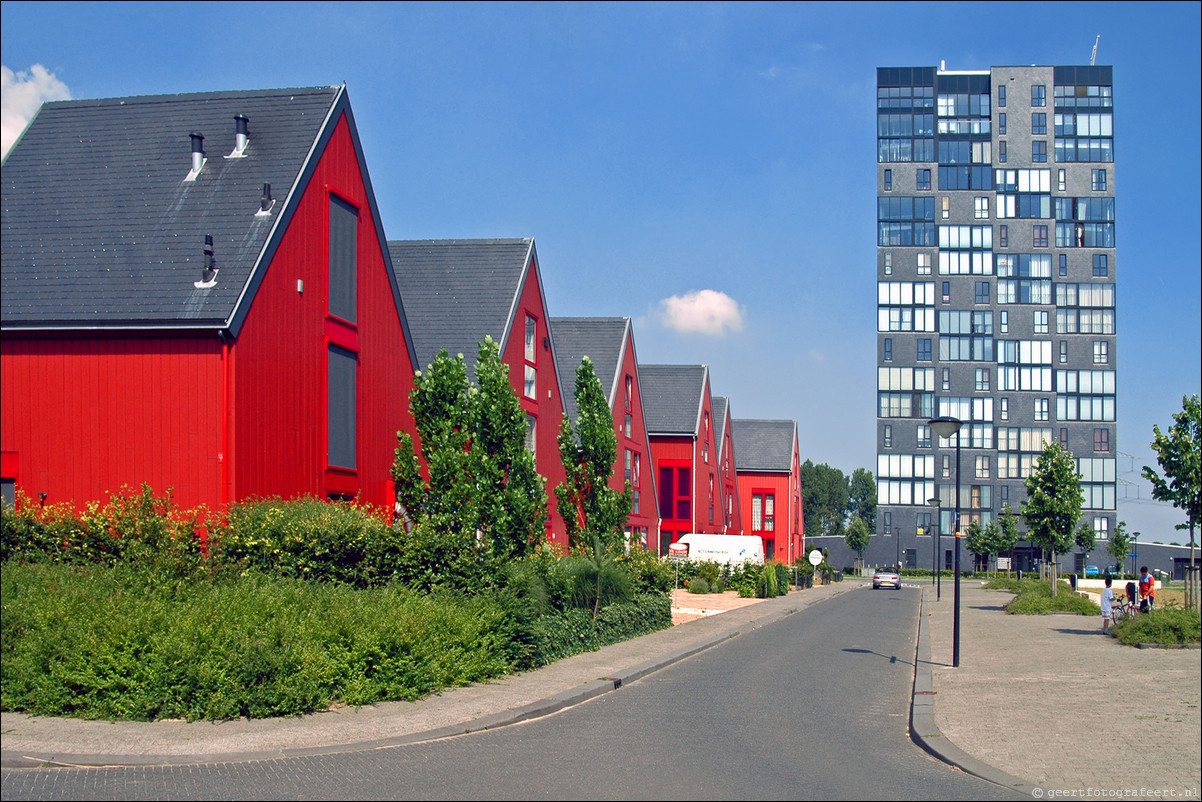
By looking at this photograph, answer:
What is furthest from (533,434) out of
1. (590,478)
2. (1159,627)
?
(1159,627)

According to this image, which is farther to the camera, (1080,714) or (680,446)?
(680,446)

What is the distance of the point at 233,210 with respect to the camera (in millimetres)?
19312

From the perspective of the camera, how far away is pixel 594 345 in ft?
145

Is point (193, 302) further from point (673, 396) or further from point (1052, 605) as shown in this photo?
point (673, 396)

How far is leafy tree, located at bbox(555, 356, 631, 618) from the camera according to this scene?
90.1 feet

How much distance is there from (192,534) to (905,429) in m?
95.6

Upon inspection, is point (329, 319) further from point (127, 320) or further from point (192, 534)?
point (192, 534)

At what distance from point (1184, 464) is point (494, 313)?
1768cm

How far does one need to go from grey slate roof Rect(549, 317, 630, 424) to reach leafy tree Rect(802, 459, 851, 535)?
112 metres

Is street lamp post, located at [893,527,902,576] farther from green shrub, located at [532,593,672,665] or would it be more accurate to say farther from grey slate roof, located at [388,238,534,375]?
green shrub, located at [532,593,672,665]

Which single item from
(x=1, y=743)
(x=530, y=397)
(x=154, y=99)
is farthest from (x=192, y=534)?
(x=530, y=397)

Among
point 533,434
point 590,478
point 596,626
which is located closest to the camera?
point 596,626

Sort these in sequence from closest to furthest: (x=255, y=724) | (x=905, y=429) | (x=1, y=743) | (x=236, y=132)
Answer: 1. (x=1, y=743)
2. (x=255, y=724)
3. (x=236, y=132)
4. (x=905, y=429)

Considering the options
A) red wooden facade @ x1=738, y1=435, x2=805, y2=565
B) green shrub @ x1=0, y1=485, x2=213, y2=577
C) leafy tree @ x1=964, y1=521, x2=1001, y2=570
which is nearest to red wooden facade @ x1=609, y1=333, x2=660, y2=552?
green shrub @ x1=0, y1=485, x2=213, y2=577
